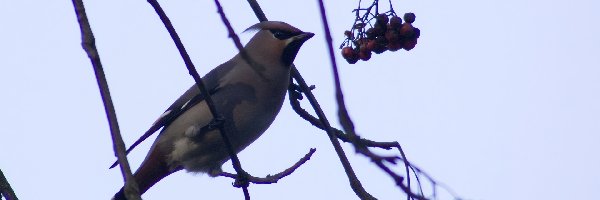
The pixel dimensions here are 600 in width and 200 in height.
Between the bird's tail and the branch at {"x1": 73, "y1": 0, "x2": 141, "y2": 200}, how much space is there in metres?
2.26

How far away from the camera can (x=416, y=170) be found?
2.58 m

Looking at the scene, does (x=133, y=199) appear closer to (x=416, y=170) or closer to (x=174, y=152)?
(x=416, y=170)

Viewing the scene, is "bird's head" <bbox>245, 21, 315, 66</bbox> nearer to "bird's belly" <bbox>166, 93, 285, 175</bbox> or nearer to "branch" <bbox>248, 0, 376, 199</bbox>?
"bird's belly" <bbox>166, 93, 285, 175</bbox>

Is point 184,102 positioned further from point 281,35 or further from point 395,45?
point 395,45

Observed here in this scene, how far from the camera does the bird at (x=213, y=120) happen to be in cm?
404

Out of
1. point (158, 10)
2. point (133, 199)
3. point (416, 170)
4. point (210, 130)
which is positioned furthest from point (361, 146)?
point (210, 130)

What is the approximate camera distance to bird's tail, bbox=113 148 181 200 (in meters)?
4.04

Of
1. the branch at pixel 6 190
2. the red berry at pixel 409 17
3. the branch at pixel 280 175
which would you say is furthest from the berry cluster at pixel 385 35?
the branch at pixel 6 190

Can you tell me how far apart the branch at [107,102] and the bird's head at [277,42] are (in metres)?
2.54

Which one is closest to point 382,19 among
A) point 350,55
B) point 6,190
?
point 350,55

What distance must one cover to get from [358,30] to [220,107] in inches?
38.8

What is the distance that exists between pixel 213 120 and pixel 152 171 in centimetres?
40

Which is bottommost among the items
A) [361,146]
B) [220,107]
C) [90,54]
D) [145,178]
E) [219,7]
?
[361,146]

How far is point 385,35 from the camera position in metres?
3.28
